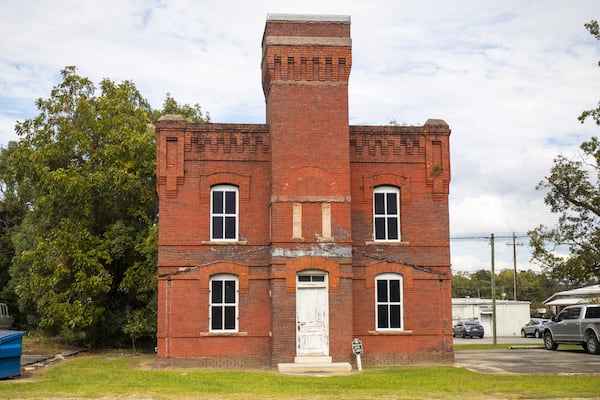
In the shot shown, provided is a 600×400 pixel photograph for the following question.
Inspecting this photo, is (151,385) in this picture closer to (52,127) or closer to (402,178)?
(402,178)

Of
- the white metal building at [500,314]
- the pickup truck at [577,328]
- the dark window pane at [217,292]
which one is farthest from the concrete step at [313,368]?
the white metal building at [500,314]

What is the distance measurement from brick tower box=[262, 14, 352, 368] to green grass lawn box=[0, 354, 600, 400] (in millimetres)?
2069

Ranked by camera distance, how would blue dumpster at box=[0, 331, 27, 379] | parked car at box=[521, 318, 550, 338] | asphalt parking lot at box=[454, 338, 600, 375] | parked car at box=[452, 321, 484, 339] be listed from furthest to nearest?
parked car at box=[452, 321, 484, 339] < parked car at box=[521, 318, 550, 338] < asphalt parking lot at box=[454, 338, 600, 375] < blue dumpster at box=[0, 331, 27, 379]

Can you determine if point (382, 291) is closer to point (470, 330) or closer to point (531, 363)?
point (531, 363)

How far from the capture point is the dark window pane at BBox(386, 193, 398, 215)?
23.9m

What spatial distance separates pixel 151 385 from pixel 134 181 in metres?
13.1

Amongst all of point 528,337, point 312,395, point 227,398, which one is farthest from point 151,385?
point 528,337

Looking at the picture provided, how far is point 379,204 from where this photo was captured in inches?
943

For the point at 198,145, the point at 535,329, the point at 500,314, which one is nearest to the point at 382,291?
the point at 198,145

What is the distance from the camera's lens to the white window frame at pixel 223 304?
74.3 ft

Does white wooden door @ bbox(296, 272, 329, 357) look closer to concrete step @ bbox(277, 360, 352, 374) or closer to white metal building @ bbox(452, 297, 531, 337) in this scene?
concrete step @ bbox(277, 360, 352, 374)

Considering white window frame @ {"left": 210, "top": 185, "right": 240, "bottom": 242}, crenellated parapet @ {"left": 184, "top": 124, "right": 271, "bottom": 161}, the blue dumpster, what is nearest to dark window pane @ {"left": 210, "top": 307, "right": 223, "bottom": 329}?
white window frame @ {"left": 210, "top": 185, "right": 240, "bottom": 242}

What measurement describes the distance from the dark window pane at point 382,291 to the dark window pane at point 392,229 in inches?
61.5

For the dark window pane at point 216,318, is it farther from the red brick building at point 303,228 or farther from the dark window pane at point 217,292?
the dark window pane at point 217,292
